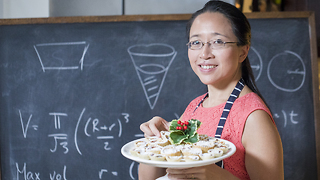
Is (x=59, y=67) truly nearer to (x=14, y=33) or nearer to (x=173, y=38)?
(x=14, y=33)

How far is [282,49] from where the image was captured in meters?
1.54

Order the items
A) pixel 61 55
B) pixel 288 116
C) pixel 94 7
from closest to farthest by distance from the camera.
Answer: pixel 288 116, pixel 61 55, pixel 94 7

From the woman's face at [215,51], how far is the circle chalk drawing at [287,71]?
0.80 meters

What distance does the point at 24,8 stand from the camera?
185 cm

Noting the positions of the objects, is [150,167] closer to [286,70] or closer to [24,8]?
[286,70]

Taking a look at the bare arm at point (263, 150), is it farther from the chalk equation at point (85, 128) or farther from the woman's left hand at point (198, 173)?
the chalk equation at point (85, 128)

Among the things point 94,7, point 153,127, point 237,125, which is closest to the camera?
point 237,125

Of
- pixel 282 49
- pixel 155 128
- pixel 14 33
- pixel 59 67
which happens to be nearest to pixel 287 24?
pixel 282 49

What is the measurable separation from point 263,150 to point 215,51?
344mm

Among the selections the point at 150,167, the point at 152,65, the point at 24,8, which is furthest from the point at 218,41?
the point at 24,8

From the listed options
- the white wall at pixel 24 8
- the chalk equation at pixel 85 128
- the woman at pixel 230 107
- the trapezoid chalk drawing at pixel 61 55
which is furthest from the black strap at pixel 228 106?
the white wall at pixel 24 8

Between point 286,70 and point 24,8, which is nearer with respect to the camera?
point 286,70

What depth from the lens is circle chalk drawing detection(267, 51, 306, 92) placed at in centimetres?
153

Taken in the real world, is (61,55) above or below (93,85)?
above
